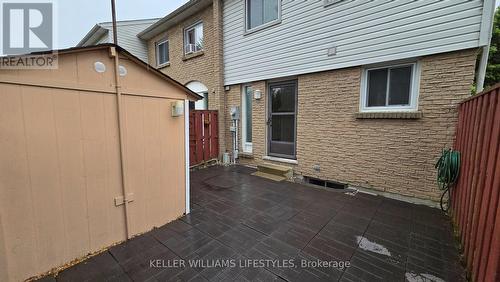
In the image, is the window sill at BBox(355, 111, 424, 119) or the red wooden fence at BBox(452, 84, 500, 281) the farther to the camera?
the window sill at BBox(355, 111, 424, 119)

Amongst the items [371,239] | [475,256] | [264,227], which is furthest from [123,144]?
[475,256]

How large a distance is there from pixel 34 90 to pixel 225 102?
17.3ft

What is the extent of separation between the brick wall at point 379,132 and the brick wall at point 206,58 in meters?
2.89

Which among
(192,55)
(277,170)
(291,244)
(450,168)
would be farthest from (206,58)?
(450,168)

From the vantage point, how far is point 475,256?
6.03ft

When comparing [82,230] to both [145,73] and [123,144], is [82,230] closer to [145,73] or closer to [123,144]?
[123,144]

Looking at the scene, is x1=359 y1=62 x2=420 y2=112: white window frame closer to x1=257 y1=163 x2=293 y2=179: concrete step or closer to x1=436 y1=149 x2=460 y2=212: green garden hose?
x1=436 y1=149 x2=460 y2=212: green garden hose

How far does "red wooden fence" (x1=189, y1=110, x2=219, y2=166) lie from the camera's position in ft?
20.2

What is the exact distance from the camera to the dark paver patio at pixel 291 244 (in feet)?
6.78

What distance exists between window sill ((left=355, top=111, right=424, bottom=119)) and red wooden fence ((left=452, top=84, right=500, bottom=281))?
33.5 inches

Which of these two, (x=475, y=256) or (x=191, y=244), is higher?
(x=475, y=256)

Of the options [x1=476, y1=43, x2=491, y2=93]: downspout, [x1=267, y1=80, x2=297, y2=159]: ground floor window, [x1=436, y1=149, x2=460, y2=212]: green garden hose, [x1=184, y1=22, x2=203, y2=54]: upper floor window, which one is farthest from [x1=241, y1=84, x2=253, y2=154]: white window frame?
[x1=476, y1=43, x2=491, y2=93]: downspout

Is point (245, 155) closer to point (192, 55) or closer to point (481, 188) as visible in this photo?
point (192, 55)

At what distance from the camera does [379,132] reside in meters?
4.04
